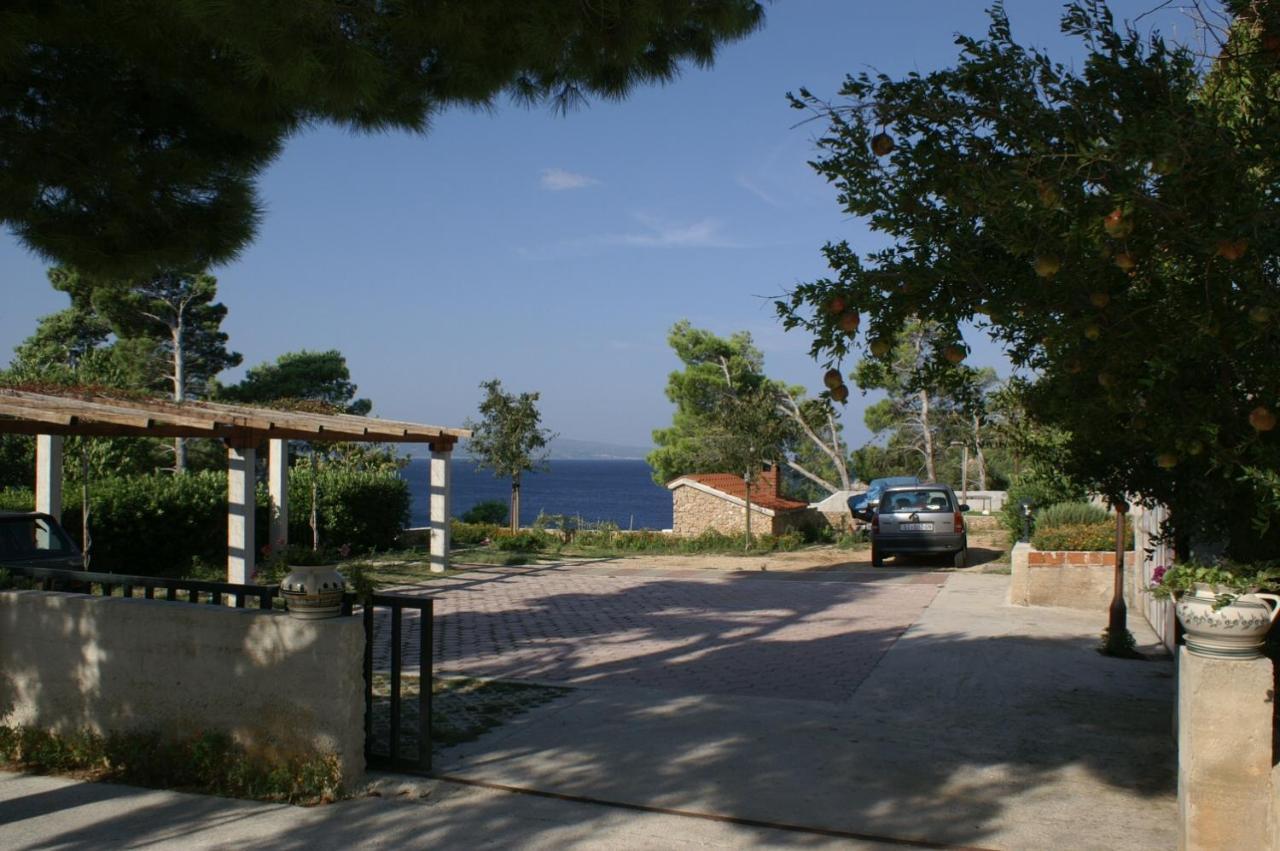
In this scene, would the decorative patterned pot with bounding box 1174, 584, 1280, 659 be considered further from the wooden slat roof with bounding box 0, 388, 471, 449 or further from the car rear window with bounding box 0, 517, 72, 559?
the car rear window with bounding box 0, 517, 72, 559

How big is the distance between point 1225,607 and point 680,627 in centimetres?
805

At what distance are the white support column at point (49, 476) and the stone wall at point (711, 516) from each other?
16317 mm

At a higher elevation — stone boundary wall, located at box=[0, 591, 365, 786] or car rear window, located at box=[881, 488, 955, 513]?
car rear window, located at box=[881, 488, 955, 513]

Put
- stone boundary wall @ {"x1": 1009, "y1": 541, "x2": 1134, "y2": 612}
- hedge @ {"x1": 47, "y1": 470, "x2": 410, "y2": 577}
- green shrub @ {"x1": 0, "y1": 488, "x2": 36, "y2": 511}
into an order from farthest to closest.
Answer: hedge @ {"x1": 47, "y1": 470, "x2": 410, "y2": 577} < green shrub @ {"x1": 0, "y1": 488, "x2": 36, "y2": 511} < stone boundary wall @ {"x1": 1009, "y1": 541, "x2": 1134, "y2": 612}

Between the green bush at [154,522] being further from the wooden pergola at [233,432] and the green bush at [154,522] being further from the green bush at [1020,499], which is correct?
the green bush at [1020,499]

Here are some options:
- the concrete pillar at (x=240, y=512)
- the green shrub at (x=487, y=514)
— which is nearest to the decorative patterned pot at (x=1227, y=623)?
the concrete pillar at (x=240, y=512)

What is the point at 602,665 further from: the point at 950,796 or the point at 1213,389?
the point at 1213,389

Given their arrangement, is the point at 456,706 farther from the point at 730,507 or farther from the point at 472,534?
the point at 730,507

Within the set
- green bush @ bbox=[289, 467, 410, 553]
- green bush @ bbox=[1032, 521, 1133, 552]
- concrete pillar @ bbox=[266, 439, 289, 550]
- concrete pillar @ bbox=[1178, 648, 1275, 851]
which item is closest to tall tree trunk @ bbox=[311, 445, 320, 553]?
green bush @ bbox=[289, 467, 410, 553]

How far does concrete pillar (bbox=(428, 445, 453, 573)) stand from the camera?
17734mm

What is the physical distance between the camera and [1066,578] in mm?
12859

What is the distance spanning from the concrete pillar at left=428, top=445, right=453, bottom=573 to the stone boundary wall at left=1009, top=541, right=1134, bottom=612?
9.25 metres

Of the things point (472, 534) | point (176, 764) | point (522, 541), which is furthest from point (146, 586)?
point (472, 534)

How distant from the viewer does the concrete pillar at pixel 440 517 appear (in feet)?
58.2
